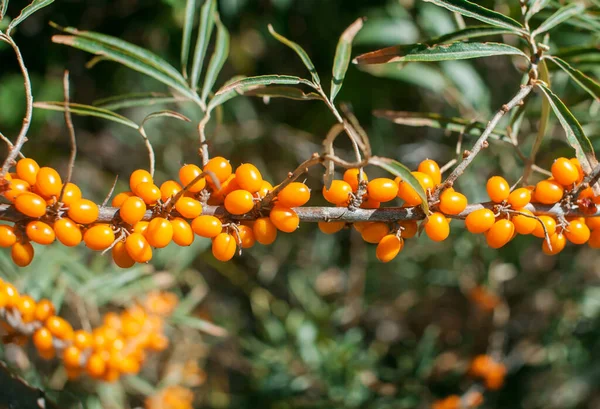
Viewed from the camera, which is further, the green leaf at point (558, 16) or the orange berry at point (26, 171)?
the green leaf at point (558, 16)

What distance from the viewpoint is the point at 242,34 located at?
77.6 inches

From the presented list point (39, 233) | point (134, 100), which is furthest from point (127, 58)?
point (39, 233)

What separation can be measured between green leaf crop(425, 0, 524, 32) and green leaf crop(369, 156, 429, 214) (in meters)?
0.34

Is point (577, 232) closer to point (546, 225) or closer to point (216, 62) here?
point (546, 225)

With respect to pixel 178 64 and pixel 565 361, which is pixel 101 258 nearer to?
pixel 178 64

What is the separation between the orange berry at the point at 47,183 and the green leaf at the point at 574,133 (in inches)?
31.0

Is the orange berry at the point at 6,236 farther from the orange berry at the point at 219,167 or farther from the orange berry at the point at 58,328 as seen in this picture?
A: the orange berry at the point at 58,328

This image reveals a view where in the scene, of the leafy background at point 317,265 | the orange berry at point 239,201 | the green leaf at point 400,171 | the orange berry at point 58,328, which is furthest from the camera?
the leafy background at point 317,265

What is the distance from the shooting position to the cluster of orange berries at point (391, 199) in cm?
76

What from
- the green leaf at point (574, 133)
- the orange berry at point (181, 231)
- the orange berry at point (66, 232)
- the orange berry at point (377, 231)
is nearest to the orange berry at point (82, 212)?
the orange berry at point (66, 232)

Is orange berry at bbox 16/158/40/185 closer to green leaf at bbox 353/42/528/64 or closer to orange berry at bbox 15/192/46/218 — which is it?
orange berry at bbox 15/192/46/218

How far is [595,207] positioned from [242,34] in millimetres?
1524

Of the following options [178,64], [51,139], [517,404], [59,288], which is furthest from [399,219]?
[51,139]

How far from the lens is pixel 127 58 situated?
37.4 inches
